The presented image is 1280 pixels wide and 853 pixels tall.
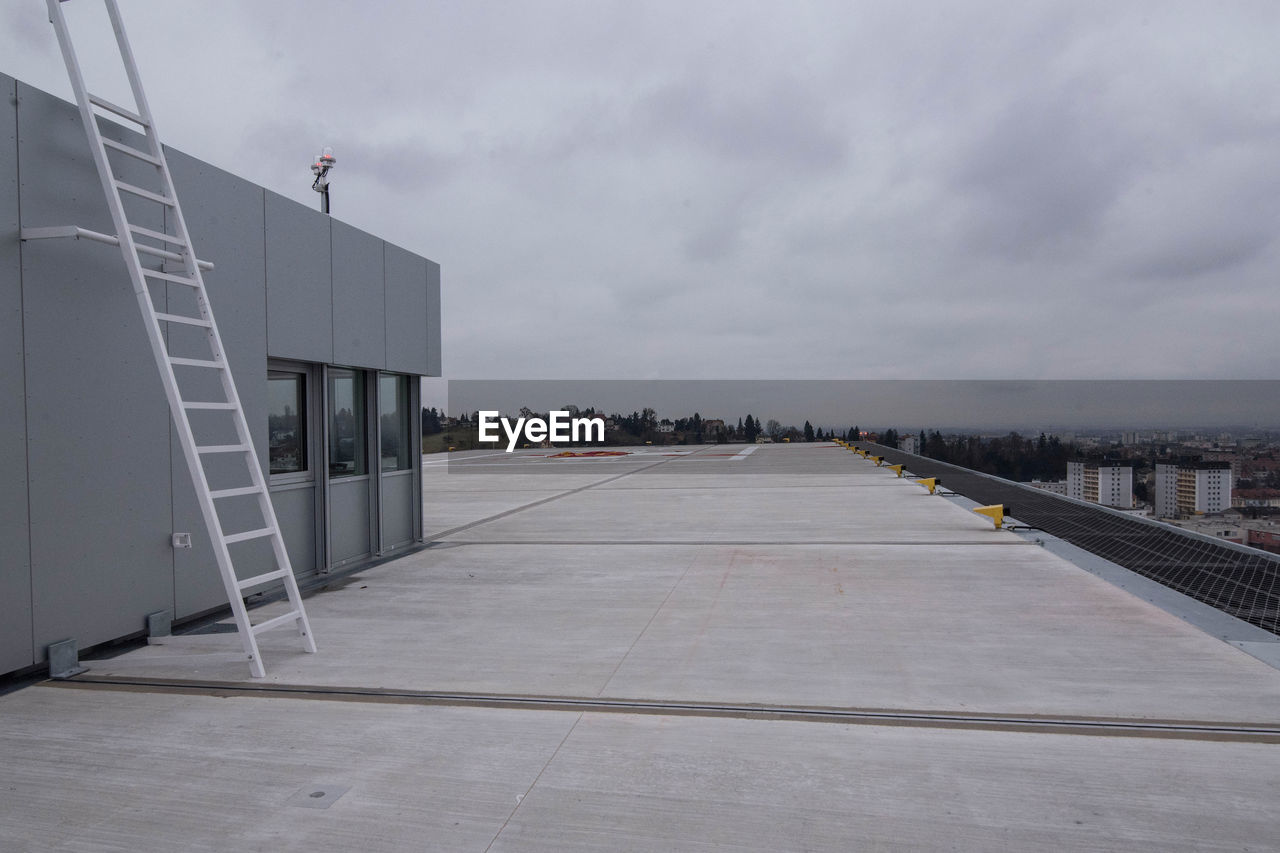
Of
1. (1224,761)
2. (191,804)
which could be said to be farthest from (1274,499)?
(191,804)

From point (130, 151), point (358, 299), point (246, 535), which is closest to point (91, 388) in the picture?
point (246, 535)

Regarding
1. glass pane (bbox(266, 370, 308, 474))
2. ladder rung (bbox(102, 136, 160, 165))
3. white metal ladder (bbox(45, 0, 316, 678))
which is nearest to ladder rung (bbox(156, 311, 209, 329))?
white metal ladder (bbox(45, 0, 316, 678))

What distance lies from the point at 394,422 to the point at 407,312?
1294mm

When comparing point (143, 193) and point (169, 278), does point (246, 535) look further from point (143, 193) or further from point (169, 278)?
point (143, 193)

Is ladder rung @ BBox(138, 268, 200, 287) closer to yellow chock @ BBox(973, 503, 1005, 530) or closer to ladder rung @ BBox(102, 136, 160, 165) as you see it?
ladder rung @ BBox(102, 136, 160, 165)

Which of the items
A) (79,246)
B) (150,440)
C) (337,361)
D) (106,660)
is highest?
(79,246)

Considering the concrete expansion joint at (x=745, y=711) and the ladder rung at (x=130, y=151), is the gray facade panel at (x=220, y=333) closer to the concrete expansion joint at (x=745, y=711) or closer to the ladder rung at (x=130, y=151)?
the ladder rung at (x=130, y=151)

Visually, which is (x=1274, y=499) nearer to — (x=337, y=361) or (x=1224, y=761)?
(x=1224, y=761)

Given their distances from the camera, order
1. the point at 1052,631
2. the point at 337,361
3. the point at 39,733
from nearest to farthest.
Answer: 1. the point at 39,733
2. the point at 1052,631
3. the point at 337,361

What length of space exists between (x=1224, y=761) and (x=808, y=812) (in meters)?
1.85

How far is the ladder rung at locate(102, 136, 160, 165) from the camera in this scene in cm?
481

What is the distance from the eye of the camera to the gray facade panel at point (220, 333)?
18.6 feet

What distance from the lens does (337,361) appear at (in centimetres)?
754

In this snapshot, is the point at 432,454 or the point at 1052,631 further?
the point at 432,454
